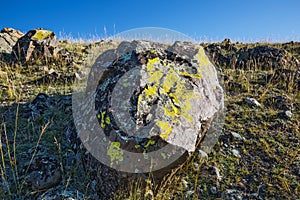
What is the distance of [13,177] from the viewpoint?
190 inches

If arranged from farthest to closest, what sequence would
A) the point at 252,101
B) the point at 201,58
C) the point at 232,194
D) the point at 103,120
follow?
the point at 252,101 < the point at 201,58 < the point at 232,194 < the point at 103,120

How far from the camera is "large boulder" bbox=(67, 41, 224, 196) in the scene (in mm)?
4355

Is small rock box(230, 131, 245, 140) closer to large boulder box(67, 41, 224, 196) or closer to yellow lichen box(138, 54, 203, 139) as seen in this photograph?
large boulder box(67, 41, 224, 196)

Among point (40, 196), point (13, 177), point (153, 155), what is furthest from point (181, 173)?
point (13, 177)

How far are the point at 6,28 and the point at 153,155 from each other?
12557mm

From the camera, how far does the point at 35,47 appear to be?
1088cm

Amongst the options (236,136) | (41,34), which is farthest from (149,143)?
(41,34)

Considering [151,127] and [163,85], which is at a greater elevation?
[163,85]

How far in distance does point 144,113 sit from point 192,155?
1.51 m

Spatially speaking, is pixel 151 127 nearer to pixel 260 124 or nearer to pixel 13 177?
pixel 13 177

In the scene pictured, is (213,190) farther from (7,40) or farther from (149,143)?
(7,40)

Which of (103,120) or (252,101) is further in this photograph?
(252,101)

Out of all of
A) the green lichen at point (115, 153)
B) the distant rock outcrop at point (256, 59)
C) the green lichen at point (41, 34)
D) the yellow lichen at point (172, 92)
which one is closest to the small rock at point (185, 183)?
the yellow lichen at point (172, 92)

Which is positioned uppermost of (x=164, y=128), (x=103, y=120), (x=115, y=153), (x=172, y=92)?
(x=172, y=92)
